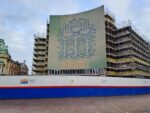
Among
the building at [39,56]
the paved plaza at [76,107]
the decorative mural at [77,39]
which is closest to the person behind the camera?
the paved plaza at [76,107]

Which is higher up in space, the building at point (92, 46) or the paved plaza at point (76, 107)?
the building at point (92, 46)

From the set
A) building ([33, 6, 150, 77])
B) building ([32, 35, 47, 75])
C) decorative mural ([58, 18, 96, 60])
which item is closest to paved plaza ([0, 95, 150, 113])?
building ([33, 6, 150, 77])

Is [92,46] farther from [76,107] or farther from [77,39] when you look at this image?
[76,107]

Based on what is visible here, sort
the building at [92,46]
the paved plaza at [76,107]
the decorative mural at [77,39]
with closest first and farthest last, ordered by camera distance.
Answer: the paved plaza at [76,107] → the building at [92,46] → the decorative mural at [77,39]

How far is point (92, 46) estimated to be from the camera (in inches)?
2510

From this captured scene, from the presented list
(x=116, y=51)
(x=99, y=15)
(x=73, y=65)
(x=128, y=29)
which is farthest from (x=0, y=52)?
(x=128, y=29)

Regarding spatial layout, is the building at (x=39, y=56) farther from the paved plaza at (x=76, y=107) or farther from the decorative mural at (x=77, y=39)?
the paved plaza at (x=76, y=107)

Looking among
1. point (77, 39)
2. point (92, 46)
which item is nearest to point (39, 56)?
point (77, 39)

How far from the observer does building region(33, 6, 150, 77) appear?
63.1 meters

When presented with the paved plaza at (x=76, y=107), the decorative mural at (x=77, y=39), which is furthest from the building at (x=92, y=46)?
the paved plaza at (x=76, y=107)

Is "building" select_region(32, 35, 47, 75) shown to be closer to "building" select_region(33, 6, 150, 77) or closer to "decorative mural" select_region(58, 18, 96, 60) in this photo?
"building" select_region(33, 6, 150, 77)

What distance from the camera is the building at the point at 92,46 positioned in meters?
63.1

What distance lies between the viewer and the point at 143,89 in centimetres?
5872

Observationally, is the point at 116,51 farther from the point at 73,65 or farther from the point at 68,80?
the point at 68,80
